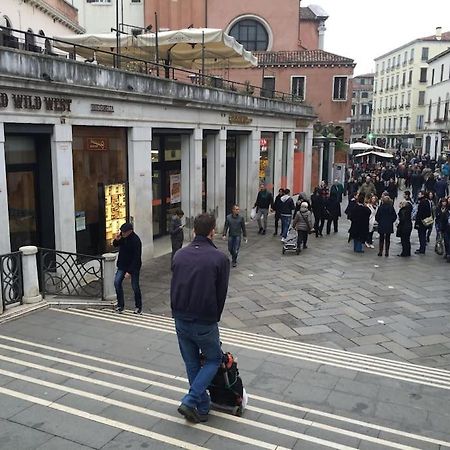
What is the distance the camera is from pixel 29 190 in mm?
9578

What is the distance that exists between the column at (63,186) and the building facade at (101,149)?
0.02 meters

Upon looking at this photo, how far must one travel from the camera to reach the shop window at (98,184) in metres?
10.7

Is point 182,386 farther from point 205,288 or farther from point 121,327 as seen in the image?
point 121,327

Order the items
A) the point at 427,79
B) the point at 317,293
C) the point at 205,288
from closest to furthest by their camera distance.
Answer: the point at 205,288 → the point at 317,293 → the point at 427,79

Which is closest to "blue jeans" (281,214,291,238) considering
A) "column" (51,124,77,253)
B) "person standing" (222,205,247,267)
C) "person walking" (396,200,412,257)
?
"person walking" (396,200,412,257)

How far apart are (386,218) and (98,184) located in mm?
7171

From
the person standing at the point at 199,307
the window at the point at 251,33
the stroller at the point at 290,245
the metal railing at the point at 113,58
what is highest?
the window at the point at 251,33

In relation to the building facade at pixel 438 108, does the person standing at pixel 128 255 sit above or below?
below

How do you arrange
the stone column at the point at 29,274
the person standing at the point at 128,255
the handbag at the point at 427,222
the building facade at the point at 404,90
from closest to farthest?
the stone column at the point at 29,274, the person standing at the point at 128,255, the handbag at the point at 427,222, the building facade at the point at 404,90

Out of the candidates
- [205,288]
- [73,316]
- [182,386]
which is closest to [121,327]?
[73,316]

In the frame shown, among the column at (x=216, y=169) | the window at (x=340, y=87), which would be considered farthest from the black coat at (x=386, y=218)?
the window at (x=340, y=87)

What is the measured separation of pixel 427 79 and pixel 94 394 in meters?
66.6

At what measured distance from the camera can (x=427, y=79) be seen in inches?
2486

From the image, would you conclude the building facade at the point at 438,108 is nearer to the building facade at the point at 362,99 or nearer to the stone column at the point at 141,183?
the building facade at the point at 362,99
